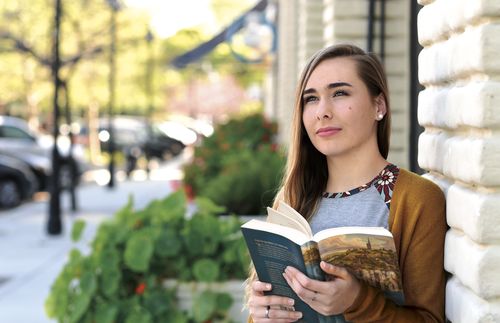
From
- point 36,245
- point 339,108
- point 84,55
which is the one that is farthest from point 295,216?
point 84,55

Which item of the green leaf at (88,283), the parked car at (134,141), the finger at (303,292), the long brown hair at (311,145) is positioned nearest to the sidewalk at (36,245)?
the green leaf at (88,283)

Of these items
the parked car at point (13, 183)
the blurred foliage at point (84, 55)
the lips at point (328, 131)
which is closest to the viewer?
the lips at point (328, 131)

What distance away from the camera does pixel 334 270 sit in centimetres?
252

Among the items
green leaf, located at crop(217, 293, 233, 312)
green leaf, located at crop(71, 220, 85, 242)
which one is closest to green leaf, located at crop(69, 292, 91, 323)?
green leaf, located at crop(71, 220, 85, 242)

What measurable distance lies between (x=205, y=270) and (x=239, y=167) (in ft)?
16.4

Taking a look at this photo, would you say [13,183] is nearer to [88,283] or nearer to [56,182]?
[56,182]

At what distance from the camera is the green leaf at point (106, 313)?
18.9 ft

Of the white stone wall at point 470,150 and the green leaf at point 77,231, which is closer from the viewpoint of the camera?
the white stone wall at point 470,150

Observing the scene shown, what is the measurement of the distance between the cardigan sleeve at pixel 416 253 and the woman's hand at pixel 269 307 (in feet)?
0.65

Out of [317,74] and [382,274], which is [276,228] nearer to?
[382,274]

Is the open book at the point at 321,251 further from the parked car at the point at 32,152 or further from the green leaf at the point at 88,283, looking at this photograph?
the parked car at the point at 32,152

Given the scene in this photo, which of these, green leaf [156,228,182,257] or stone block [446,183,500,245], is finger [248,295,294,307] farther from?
green leaf [156,228,182,257]

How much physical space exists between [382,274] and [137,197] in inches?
807

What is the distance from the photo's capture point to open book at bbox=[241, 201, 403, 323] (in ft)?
8.16
